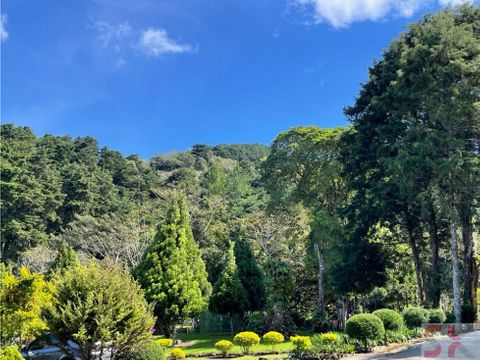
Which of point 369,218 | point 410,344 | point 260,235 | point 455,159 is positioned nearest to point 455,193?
point 455,159

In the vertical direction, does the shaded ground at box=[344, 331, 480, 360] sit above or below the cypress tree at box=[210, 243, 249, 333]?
below

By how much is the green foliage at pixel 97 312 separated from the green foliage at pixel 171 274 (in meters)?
10.5

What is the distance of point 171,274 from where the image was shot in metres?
23.2

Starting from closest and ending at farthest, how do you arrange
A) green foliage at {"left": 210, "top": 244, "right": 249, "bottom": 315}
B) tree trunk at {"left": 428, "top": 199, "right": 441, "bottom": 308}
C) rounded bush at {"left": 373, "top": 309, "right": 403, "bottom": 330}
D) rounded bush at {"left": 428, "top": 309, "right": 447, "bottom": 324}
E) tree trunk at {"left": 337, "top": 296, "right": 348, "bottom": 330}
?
1. rounded bush at {"left": 373, "top": 309, "right": 403, "bottom": 330}
2. rounded bush at {"left": 428, "top": 309, "right": 447, "bottom": 324}
3. tree trunk at {"left": 428, "top": 199, "right": 441, "bottom": 308}
4. green foliage at {"left": 210, "top": 244, "right": 249, "bottom": 315}
5. tree trunk at {"left": 337, "top": 296, "right": 348, "bottom": 330}

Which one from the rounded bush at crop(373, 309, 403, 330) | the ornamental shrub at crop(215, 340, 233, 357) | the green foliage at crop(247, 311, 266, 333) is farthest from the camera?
the green foliage at crop(247, 311, 266, 333)

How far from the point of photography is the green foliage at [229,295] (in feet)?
89.6

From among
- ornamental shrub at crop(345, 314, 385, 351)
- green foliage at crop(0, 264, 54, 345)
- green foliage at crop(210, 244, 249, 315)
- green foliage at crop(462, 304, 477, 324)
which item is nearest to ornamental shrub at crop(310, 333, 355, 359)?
ornamental shrub at crop(345, 314, 385, 351)

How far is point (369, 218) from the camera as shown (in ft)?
90.5

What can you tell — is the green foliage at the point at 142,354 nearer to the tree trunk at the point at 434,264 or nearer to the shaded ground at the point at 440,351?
the shaded ground at the point at 440,351

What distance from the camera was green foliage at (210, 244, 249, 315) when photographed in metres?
27.3

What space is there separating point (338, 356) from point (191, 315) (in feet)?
33.9

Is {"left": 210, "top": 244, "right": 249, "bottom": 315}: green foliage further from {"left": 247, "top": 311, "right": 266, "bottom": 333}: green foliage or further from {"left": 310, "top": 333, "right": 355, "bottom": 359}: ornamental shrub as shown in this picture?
{"left": 310, "top": 333, "right": 355, "bottom": 359}: ornamental shrub

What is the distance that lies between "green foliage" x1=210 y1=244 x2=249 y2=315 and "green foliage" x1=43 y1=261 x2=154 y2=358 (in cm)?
1516
